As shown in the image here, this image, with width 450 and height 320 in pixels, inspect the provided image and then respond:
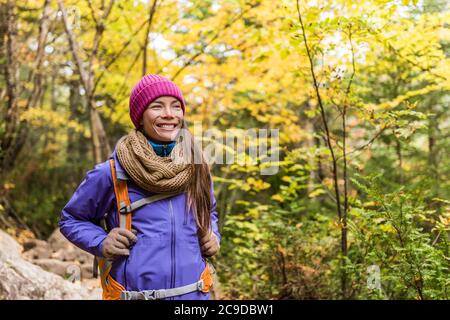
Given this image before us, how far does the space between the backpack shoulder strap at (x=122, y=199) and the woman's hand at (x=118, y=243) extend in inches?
1.8

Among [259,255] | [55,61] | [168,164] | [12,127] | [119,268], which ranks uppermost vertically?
[55,61]

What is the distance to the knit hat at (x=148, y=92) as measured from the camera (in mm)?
2295

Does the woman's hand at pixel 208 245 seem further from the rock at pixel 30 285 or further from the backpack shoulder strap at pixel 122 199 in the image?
the rock at pixel 30 285

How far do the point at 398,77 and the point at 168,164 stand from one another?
508 cm

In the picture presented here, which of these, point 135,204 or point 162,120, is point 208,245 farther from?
point 162,120

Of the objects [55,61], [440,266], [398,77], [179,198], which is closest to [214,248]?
[179,198]

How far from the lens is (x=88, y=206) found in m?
2.15

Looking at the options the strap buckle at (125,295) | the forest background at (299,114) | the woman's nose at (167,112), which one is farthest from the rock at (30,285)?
the woman's nose at (167,112)

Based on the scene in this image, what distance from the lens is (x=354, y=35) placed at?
12.1ft

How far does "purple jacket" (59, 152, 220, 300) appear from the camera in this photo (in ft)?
6.70

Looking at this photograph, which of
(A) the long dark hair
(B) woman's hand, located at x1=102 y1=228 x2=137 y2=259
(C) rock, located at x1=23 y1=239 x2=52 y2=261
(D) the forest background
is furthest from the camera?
(C) rock, located at x1=23 y1=239 x2=52 y2=261

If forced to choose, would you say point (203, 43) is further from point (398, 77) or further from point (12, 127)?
point (12, 127)

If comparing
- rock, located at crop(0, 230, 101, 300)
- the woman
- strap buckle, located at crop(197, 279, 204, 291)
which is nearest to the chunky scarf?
the woman

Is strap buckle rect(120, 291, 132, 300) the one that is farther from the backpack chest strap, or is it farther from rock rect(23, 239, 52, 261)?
rock rect(23, 239, 52, 261)
